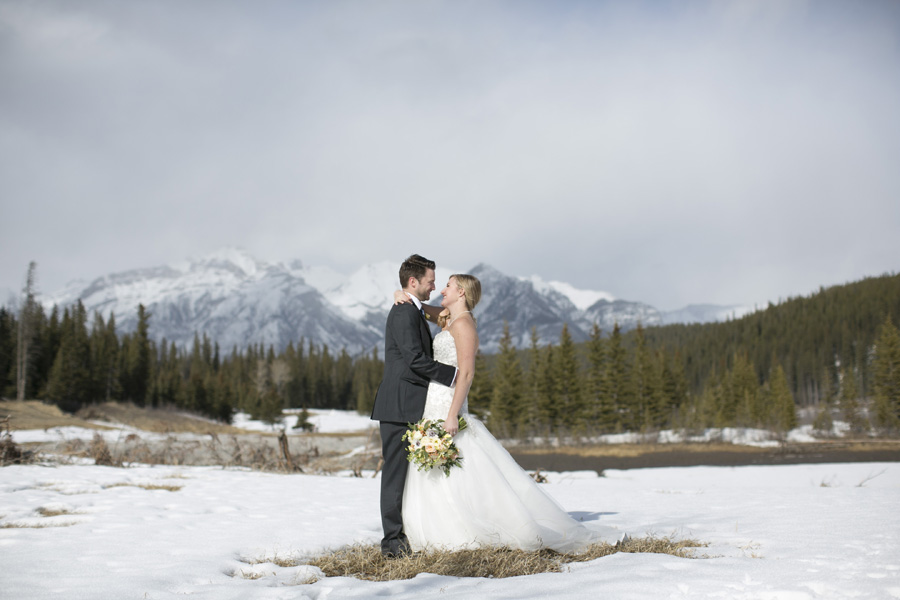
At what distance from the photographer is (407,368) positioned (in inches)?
188

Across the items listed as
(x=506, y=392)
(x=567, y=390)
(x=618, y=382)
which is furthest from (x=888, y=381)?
(x=506, y=392)

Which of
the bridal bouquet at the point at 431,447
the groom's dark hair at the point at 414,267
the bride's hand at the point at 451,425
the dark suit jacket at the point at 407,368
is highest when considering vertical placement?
the groom's dark hair at the point at 414,267

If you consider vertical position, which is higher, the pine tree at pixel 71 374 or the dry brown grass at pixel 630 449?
the pine tree at pixel 71 374

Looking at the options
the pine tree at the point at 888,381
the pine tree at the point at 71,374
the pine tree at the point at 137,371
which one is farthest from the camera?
the pine tree at the point at 137,371

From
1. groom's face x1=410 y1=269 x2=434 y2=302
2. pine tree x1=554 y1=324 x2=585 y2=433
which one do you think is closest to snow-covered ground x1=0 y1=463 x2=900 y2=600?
groom's face x1=410 y1=269 x2=434 y2=302

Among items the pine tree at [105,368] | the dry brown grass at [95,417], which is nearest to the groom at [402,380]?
the dry brown grass at [95,417]

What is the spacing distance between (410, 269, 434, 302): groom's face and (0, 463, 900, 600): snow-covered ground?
2.18 m

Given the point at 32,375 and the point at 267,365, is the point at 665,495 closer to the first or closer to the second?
the point at 32,375

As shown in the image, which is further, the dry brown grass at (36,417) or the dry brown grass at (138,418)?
the dry brown grass at (138,418)

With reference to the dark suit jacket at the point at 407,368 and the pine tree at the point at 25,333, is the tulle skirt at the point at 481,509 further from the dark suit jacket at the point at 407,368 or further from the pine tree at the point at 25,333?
the pine tree at the point at 25,333

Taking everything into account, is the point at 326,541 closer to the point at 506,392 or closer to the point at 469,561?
the point at 469,561

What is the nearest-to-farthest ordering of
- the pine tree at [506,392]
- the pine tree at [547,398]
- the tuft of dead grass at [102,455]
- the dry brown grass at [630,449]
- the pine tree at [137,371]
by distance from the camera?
the tuft of dead grass at [102,455] → the dry brown grass at [630,449] → the pine tree at [506,392] → the pine tree at [547,398] → the pine tree at [137,371]

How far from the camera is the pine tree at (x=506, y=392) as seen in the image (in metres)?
51.2

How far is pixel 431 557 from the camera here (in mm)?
4340
